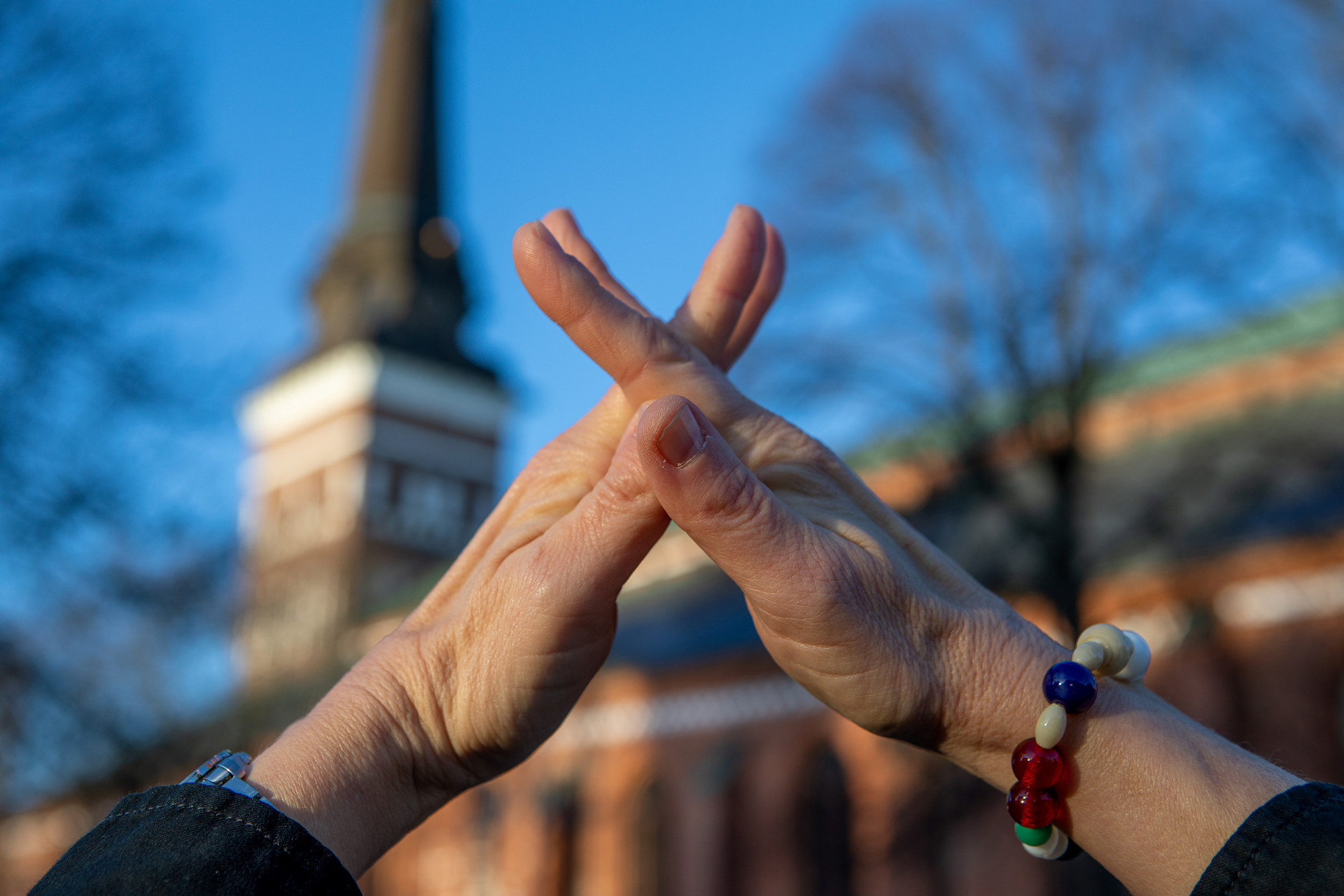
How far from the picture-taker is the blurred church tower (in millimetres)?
40062

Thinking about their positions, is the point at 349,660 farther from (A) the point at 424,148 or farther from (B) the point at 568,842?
(A) the point at 424,148

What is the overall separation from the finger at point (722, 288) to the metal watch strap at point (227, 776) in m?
0.82

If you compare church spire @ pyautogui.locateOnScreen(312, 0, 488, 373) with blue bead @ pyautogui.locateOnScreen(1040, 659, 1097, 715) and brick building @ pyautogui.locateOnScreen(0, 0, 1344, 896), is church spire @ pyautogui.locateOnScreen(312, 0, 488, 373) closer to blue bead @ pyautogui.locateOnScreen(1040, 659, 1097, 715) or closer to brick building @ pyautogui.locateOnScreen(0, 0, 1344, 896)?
brick building @ pyautogui.locateOnScreen(0, 0, 1344, 896)

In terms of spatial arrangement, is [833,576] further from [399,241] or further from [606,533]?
[399,241]

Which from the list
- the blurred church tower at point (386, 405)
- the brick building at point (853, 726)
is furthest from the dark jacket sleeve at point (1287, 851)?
the blurred church tower at point (386, 405)

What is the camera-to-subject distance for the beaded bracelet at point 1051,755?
51.7 inches

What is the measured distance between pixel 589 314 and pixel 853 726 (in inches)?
692

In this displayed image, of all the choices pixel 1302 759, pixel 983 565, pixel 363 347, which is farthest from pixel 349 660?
pixel 363 347

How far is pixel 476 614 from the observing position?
5.02 ft

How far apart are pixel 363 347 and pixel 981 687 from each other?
40.6 meters

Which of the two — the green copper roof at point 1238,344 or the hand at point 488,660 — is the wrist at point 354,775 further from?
the green copper roof at point 1238,344

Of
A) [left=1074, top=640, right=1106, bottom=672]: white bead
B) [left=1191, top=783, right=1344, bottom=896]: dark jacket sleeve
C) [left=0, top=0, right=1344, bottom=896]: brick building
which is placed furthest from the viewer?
[left=0, top=0, right=1344, bottom=896]: brick building

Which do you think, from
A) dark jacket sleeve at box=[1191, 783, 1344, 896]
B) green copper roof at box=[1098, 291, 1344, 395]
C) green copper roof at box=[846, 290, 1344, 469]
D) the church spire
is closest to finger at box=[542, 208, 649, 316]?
dark jacket sleeve at box=[1191, 783, 1344, 896]

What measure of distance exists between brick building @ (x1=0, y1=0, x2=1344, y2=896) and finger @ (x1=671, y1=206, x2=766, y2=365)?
92 centimetres
